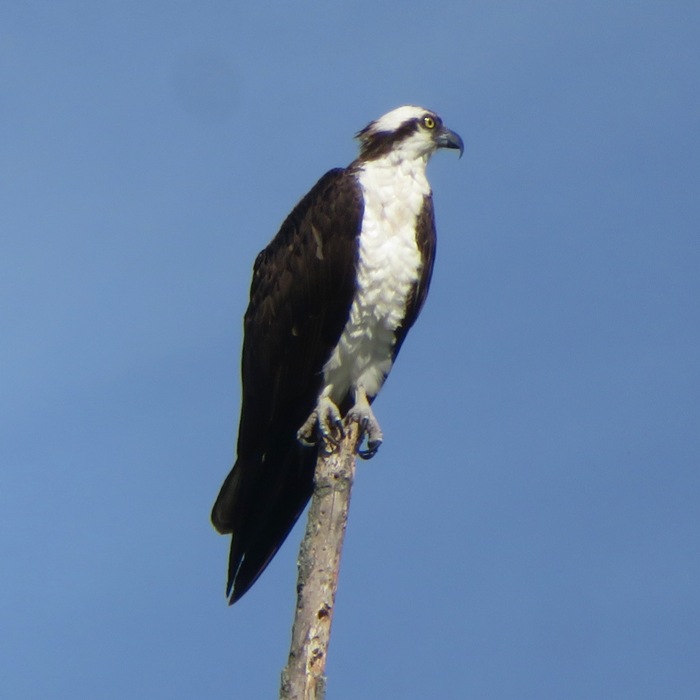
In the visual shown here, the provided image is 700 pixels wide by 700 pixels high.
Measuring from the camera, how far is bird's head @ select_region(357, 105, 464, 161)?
763cm

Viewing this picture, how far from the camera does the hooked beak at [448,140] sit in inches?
311

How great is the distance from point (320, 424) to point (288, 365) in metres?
0.53

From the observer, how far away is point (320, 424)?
6.81 metres

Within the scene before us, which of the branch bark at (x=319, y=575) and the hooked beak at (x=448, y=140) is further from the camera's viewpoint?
the hooked beak at (x=448, y=140)

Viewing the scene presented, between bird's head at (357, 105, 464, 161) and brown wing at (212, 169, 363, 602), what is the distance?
43 centimetres

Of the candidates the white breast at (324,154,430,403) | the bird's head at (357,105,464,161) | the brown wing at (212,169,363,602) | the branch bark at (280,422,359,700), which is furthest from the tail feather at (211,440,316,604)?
the bird's head at (357,105,464,161)

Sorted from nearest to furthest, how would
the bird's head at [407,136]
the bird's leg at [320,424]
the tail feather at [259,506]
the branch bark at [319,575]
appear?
the branch bark at [319,575]
the bird's leg at [320,424]
the tail feather at [259,506]
the bird's head at [407,136]

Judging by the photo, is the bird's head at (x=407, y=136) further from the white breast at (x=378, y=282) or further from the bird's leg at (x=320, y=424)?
the bird's leg at (x=320, y=424)

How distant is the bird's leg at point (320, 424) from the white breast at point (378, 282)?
21 cm

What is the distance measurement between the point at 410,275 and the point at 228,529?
1.67 m

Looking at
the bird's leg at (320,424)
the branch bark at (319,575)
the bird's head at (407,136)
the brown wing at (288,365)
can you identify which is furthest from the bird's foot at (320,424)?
the bird's head at (407,136)

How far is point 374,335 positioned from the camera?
7.14m

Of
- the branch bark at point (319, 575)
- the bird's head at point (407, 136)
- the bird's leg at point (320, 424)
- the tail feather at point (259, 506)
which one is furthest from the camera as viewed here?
the bird's head at point (407, 136)

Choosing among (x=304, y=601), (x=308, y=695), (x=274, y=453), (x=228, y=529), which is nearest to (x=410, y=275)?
(x=274, y=453)
